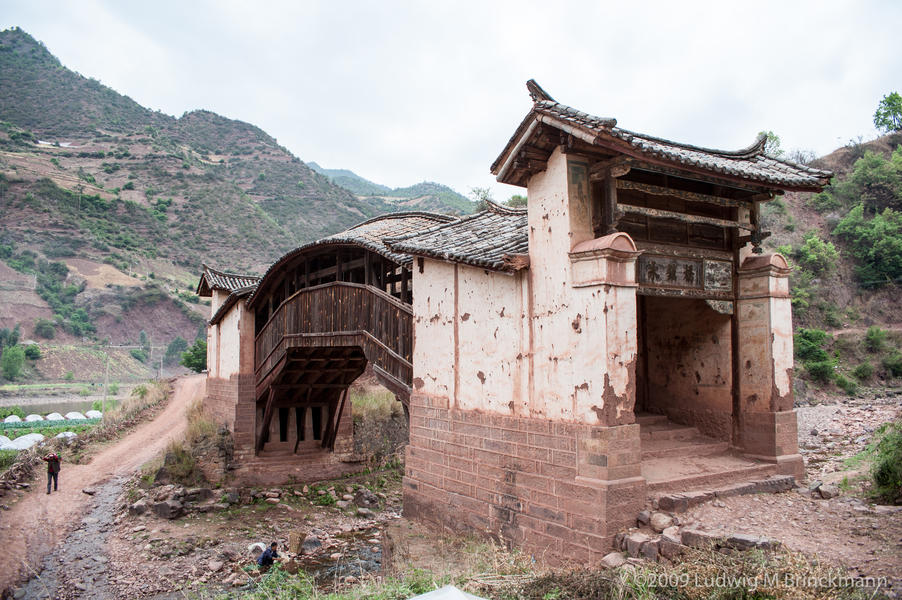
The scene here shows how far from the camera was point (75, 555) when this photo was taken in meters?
12.7

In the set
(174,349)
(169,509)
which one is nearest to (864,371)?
(169,509)

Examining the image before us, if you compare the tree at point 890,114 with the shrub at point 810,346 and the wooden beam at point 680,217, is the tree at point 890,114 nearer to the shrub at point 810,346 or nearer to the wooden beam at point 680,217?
the shrub at point 810,346

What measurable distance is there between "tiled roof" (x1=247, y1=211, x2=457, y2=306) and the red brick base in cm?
318

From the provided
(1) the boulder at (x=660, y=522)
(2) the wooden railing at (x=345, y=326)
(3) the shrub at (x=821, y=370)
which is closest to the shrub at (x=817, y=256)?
(3) the shrub at (x=821, y=370)

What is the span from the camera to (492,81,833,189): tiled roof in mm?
6516

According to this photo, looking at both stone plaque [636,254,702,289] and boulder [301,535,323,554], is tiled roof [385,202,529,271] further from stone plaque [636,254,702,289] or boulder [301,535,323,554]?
boulder [301,535,323,554]

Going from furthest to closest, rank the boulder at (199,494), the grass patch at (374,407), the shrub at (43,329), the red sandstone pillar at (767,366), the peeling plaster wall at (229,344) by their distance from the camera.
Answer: the shrub at (43,329), the grass patch at (374,407), the peeling plaster wall at (229,344), the boulder at (199,494), the red sandstone pillar at (767,366)

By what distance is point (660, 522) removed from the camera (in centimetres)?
646

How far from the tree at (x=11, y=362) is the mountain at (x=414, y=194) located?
39.6m

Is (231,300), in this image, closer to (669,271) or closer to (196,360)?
(669,271)

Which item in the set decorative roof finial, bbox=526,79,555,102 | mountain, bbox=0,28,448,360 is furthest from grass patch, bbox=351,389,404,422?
mountain, bbox=0,28,448,360

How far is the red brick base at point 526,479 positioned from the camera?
6.60 m

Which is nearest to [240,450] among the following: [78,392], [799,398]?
[799,398]

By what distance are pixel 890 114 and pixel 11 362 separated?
2903 inches
